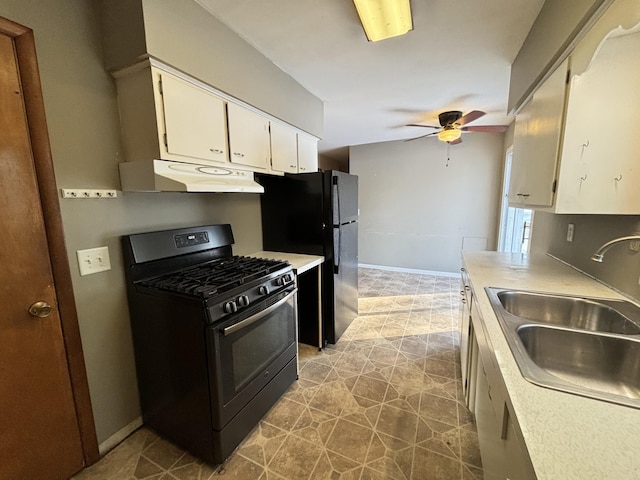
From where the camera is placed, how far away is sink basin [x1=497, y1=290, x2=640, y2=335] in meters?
1.21

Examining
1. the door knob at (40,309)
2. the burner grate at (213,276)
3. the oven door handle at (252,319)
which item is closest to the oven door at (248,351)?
the oven door handle at (252,319)

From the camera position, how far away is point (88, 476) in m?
1.47

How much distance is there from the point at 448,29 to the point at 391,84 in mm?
837

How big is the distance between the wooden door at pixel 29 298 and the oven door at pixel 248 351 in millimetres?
792

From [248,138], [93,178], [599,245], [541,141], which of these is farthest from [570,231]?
[93,178]

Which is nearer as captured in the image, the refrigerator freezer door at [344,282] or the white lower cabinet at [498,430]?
the white lower cabinet at [498,430]

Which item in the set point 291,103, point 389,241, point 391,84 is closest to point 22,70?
point 291,103

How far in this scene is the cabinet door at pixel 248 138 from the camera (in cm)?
193

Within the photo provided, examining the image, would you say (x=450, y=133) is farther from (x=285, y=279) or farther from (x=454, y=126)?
(x=285, y=279)

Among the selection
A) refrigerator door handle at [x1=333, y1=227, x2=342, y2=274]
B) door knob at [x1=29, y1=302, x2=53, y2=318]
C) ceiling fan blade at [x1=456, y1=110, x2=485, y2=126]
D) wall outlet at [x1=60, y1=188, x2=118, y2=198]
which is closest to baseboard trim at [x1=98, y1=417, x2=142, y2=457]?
door knob at [x1=29, y1=302, x2=53, y2=318]

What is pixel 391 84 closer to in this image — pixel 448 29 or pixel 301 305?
pixel 448 29

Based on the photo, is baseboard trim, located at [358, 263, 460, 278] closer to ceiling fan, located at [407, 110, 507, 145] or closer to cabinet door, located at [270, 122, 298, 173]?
ceiling fan, located at [407, 110, 507, 145]

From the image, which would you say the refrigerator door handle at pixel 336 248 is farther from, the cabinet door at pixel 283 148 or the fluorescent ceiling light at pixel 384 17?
the fluorescent ceiling light at pixel 384 17

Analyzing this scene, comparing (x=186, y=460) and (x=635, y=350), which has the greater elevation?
(x=635, y=350)
